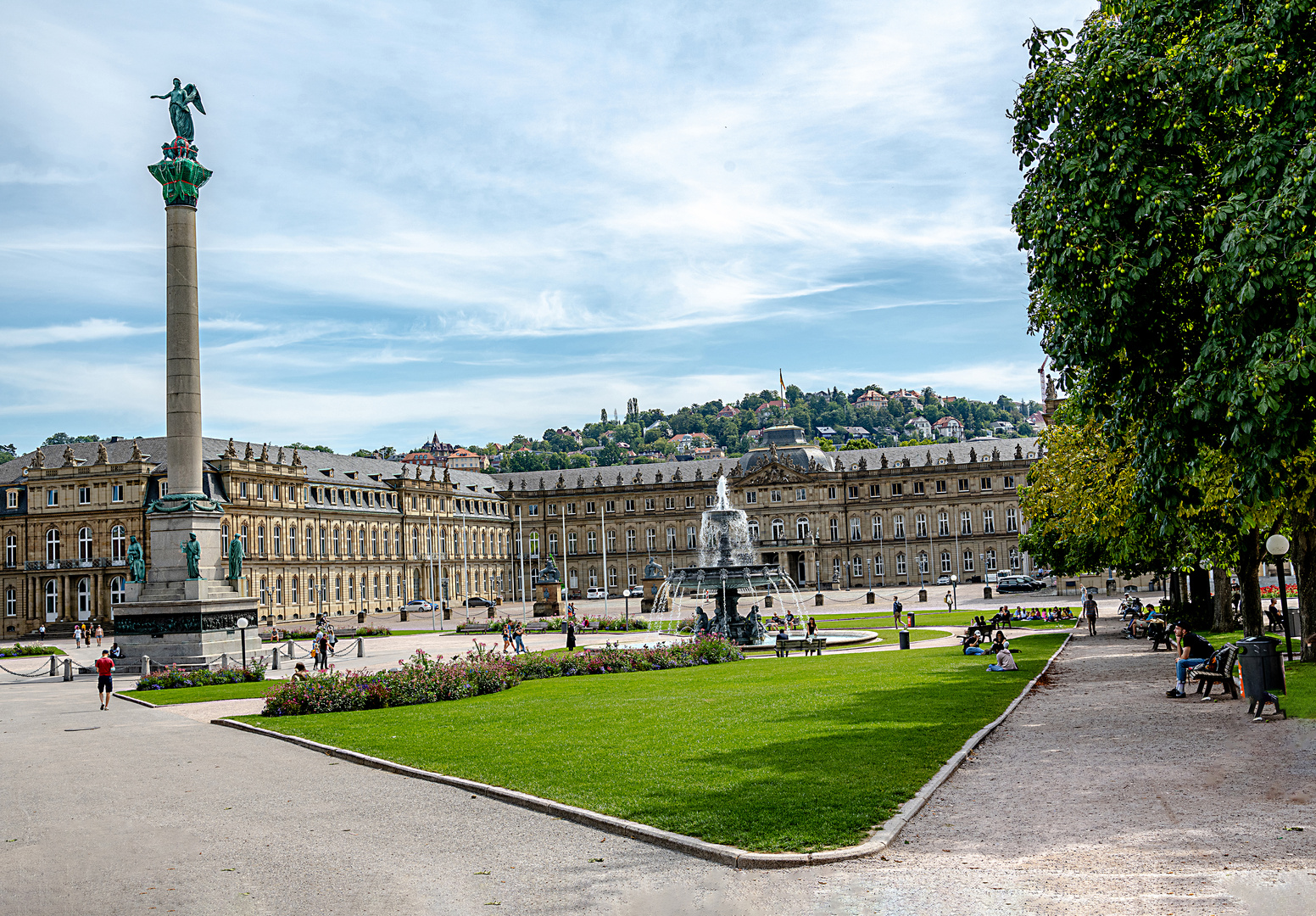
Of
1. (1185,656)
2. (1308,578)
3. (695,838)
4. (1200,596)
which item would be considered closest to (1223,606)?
(1200,596)

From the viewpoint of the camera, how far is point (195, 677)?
3450cm

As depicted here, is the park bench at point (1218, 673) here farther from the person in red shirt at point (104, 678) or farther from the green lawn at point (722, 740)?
the person in red shirt at point (104, 678)

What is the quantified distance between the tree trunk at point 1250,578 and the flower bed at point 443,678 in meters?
16.5

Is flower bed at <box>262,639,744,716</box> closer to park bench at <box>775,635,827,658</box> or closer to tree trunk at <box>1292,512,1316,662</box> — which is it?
park bench at <box>775,635,827,658</box>

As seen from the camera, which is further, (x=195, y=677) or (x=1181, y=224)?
(x=195, y=677)

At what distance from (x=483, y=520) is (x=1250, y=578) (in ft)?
342

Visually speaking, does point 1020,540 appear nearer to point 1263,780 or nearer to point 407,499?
point 1263,780

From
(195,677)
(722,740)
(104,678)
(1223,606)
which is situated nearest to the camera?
(722,740)

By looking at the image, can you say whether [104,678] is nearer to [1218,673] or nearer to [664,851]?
[664,851]

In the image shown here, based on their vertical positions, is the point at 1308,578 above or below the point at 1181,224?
below

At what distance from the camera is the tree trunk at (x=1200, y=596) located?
38953 millimetres

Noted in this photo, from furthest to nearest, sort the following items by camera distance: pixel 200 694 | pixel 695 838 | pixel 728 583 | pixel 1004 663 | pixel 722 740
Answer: pixel 728 583 < pixel 200 694 < pixel 1004 663 < pixel 722 740 < pixel 695 838

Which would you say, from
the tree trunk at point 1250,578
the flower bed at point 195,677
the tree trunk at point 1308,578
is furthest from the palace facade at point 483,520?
the tree trunk at point 1308,578

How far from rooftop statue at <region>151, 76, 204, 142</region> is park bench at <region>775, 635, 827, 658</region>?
31224 millimetres
